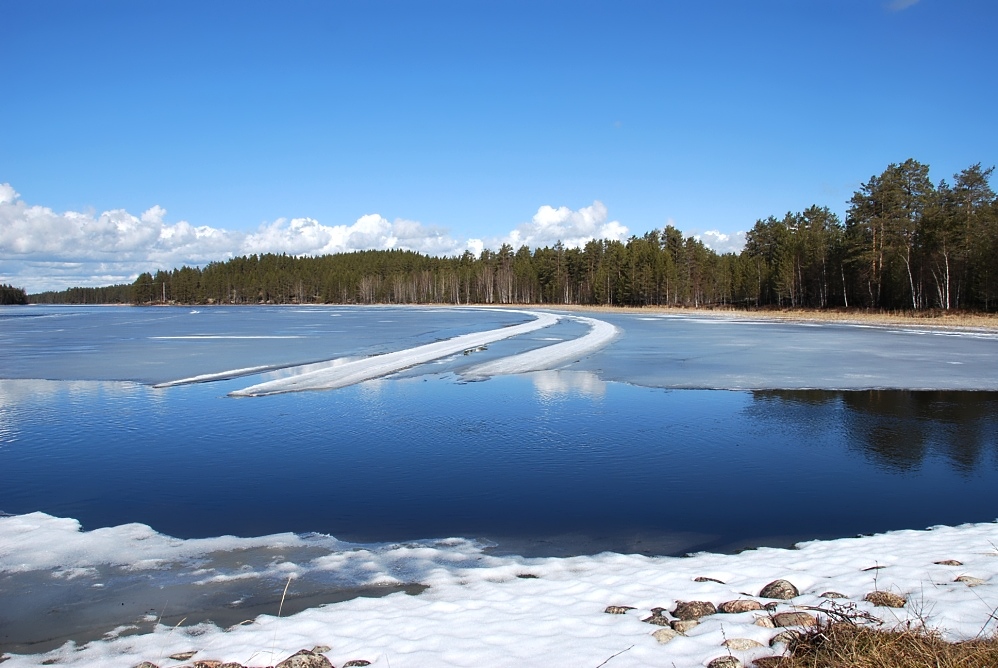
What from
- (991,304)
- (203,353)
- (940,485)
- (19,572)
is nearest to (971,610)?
(940,485)

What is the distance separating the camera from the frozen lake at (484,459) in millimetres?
6527

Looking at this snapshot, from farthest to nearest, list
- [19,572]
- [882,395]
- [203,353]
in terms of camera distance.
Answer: [203,353] → [882,395] → [19,572]

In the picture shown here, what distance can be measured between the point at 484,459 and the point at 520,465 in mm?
589

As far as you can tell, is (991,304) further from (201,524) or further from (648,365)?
(201,524)

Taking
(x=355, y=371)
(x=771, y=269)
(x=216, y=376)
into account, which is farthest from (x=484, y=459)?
(x=771, y=269)

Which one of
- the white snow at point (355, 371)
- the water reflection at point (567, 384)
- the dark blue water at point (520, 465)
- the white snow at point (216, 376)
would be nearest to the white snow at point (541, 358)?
the water reflection at point (567, 384)

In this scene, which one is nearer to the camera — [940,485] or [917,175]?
[940,485]

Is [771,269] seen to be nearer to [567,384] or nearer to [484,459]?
[567,384]

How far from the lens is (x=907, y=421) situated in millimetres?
12148

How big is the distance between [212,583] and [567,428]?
22.7 ft

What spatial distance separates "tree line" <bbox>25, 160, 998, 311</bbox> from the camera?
179 ft

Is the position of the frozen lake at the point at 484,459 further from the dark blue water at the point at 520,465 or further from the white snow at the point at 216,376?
the white snow at the point at 216,376

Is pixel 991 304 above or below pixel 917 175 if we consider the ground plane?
below

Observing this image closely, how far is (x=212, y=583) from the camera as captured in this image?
5.44m
